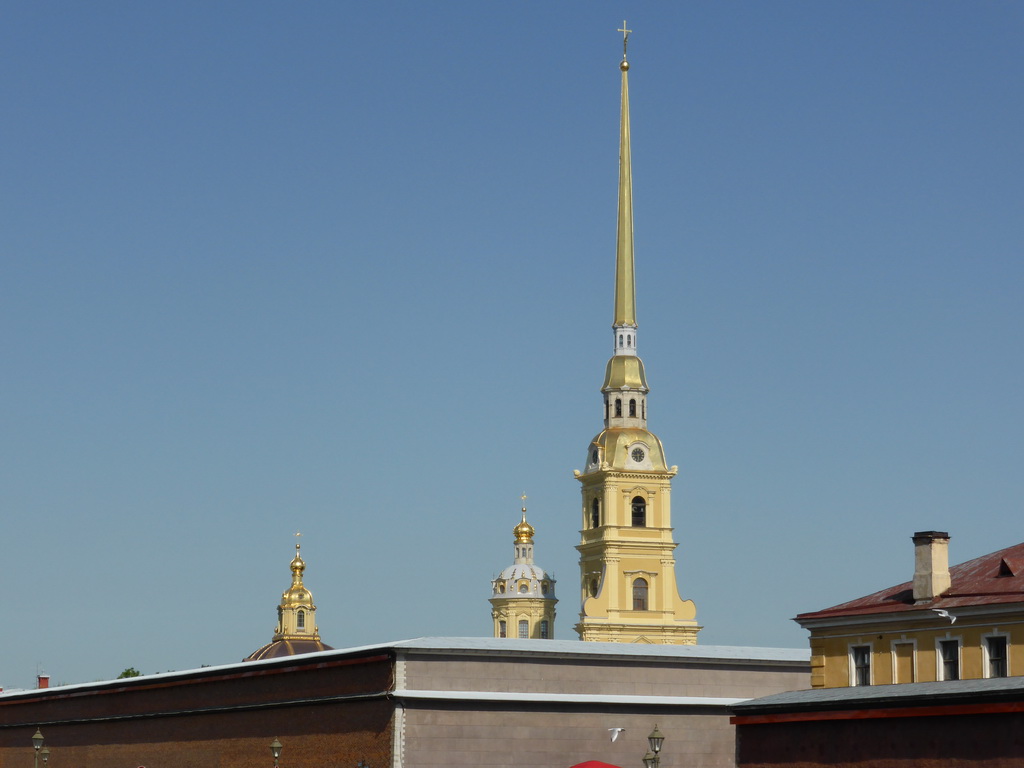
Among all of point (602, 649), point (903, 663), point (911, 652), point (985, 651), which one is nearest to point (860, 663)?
point (903, 663)

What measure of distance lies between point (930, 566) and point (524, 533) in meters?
134

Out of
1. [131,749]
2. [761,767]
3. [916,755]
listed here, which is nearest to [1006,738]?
[916,755]

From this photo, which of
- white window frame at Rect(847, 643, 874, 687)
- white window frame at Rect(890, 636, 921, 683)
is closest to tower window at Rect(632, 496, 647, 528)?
white window frame at Rect(847, 643, 874, 687)

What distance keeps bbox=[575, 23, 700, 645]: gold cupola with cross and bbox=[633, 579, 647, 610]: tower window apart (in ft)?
0.27

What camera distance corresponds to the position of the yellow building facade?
49.2 meters

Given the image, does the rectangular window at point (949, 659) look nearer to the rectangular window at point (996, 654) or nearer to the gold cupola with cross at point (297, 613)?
the rectangular window at point (996, 654)

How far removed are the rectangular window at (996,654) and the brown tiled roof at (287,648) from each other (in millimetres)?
116043

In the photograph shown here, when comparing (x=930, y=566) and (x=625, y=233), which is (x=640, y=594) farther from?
(x=930, y=566)

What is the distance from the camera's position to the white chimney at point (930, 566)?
2039 inches

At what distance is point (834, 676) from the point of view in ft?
179

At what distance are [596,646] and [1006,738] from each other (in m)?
22.3

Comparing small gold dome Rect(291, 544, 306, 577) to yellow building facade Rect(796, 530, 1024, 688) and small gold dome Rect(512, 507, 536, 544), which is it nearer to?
small gold dome Rect(512, 507, 536, 544)

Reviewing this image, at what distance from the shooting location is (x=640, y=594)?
156625 mm

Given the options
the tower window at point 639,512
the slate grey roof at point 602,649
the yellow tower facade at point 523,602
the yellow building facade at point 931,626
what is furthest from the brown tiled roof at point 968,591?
the yellow tower facade at point 523,602
